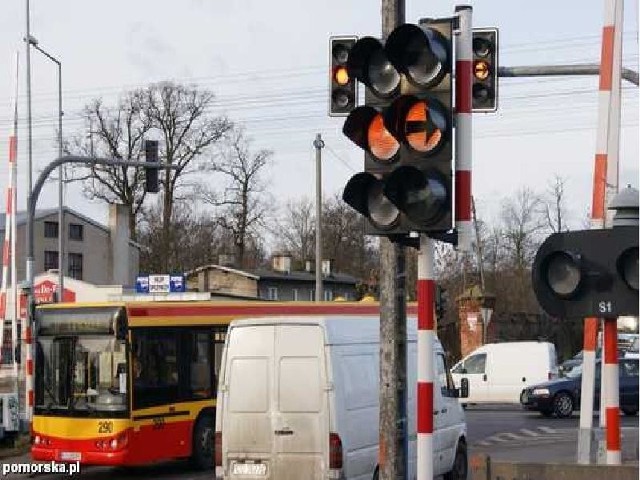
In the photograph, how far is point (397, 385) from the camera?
9.43 meters

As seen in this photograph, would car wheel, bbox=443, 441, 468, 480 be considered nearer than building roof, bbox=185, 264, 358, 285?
Yes

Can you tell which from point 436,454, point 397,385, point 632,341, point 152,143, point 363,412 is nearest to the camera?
point 397,385

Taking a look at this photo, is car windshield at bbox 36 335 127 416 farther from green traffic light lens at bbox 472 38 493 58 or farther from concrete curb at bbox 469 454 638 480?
concrete curb at bbox 469 454 638 480

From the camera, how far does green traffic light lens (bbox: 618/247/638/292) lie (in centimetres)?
751

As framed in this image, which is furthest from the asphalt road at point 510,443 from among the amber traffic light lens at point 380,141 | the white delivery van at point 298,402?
the amber traffic light lens at point 380,141

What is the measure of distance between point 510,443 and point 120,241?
4494 cm

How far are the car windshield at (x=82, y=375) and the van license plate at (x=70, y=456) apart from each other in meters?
0.62

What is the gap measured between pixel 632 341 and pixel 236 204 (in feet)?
96.1

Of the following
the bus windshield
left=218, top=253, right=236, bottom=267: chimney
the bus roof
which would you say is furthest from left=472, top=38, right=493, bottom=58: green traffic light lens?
left=218, top=253, right=236, bottom=267: chimney

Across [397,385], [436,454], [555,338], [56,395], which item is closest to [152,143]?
[56,395]

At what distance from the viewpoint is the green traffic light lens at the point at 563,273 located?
7539 mm

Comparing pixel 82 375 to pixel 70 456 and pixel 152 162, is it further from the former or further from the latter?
pixel 152 162

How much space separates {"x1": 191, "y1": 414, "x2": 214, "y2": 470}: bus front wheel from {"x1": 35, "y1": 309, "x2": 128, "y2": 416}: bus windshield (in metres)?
1.75

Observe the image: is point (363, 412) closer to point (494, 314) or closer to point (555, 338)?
point (494, 314)
